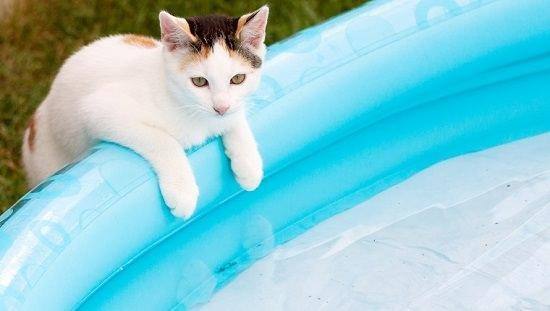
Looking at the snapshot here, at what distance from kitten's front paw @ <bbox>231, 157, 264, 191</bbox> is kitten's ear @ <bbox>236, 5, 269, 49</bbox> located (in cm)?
26

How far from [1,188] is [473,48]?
1.25m

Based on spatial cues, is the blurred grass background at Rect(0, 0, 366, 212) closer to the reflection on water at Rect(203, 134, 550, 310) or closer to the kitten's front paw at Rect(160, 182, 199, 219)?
the reflection on water at Rect(203, 134, 550, 310)

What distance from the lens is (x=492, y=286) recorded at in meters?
2.06

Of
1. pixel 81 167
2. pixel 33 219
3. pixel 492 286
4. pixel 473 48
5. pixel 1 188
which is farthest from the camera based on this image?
pixel 1 188

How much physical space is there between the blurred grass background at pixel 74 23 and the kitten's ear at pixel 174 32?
1145mm

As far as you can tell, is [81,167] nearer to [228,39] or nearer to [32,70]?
[228,39]

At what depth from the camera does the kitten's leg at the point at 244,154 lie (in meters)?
1.99

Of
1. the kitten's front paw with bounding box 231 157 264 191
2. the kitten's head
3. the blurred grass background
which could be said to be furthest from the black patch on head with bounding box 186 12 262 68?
the blurred grass background

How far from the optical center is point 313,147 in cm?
229

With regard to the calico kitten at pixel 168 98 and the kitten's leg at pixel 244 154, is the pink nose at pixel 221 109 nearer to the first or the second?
the calico kitten at pixel 168 98

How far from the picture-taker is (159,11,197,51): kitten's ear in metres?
1.77

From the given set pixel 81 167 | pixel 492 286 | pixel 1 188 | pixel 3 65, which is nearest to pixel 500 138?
pixel 492 286

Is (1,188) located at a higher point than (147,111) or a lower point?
lower

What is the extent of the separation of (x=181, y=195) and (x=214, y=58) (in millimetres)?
279
